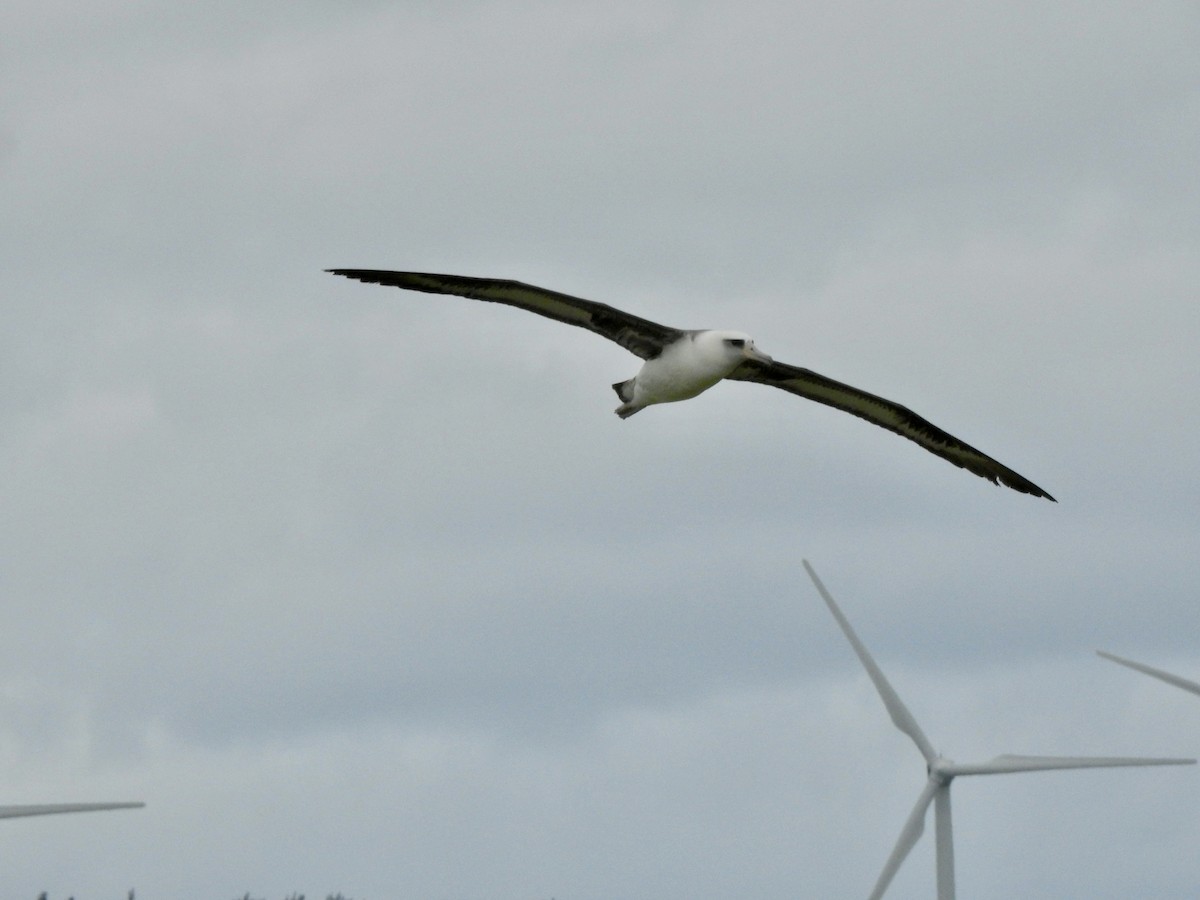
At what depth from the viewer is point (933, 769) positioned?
4159cm

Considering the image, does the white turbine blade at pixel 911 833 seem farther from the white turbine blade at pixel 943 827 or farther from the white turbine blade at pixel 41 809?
the white turbine blade at pixel 41 809

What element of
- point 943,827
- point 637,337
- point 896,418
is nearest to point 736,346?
point 637,337

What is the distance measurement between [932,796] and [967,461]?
22.4ft

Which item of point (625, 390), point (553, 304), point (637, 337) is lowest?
point (625, 390)

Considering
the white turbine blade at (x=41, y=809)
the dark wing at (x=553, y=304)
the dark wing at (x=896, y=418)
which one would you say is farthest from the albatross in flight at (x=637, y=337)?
the white turbine blade at (x=41, y=809)

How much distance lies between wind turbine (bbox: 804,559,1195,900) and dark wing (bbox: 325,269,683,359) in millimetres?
5189

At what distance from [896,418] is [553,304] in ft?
29.9

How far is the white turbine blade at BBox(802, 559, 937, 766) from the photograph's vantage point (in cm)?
3800

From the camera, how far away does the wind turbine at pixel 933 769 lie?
120 ft

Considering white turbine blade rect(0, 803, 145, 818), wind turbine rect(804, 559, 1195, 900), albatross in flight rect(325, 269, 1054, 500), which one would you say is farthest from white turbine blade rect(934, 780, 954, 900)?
white turbine blade rect(0, 803, 145, 818)

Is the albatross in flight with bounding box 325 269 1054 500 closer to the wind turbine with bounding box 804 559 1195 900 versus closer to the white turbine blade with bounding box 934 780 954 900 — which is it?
the wind turbine with bounding box 804 559 1195 900

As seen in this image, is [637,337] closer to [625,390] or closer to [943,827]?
[625,390]

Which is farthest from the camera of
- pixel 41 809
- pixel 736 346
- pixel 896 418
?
pixel 896 418

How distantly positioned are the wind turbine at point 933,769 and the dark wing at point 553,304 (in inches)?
204
